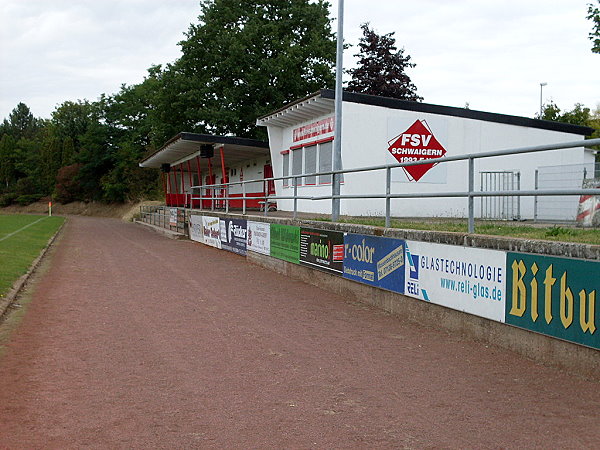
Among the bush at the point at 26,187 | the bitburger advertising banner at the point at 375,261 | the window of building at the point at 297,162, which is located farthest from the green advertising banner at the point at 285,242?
the bush at the point at 26,187

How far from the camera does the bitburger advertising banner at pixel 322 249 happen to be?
1049cm

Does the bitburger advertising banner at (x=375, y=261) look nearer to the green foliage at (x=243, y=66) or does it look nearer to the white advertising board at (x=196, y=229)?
the white advertising board at (x=196, y=229)

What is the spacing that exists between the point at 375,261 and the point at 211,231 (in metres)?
12.1

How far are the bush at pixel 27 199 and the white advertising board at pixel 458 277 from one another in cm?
8408

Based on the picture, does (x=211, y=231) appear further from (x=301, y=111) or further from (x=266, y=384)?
(x=266, y=384)

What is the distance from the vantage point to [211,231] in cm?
2047

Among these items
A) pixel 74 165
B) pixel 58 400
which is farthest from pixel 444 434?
pixel 74 165

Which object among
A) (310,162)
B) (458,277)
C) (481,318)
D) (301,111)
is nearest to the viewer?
(481,318)

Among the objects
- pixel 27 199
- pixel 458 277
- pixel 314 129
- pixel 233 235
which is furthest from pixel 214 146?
pixel 27 199

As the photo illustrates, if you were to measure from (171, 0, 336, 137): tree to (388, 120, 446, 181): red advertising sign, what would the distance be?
67.5ft

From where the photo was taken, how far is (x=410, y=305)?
8.22 meters

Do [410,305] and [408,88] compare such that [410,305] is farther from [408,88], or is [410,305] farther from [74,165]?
[74,165]

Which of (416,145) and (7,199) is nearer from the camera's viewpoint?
(416,145)

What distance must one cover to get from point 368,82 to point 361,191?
32853mm
